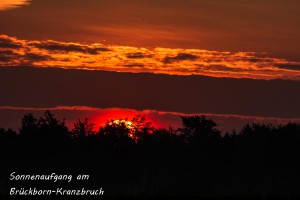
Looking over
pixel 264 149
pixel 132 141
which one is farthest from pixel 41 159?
pixel 264 149

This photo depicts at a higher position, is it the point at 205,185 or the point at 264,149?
the point at 264,149

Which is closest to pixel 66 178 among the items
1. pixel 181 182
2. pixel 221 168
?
pixel 181 182

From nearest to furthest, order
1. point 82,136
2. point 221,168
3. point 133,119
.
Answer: point 221,168 → point 82,136 → point 133,119

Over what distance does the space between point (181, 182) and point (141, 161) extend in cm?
1008

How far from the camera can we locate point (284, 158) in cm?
10075

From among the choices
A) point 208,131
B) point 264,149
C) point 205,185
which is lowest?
point 205,185

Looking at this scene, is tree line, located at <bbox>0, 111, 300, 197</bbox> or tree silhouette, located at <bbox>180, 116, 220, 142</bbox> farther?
tree silhouette, located at <bbox>180, 116, 220, 142</bbox>

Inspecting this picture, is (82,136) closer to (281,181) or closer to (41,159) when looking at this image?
(41,159)

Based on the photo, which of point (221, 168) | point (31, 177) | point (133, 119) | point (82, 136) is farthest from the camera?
point (133, 119)

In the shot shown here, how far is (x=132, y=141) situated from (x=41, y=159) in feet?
57.6

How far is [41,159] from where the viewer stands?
101750mm

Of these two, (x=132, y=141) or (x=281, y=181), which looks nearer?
(x=281, y=181)

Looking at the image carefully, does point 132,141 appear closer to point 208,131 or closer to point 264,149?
point 208,131

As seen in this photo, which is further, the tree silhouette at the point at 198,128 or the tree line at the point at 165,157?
the tree silhouette at the point at 198,128
